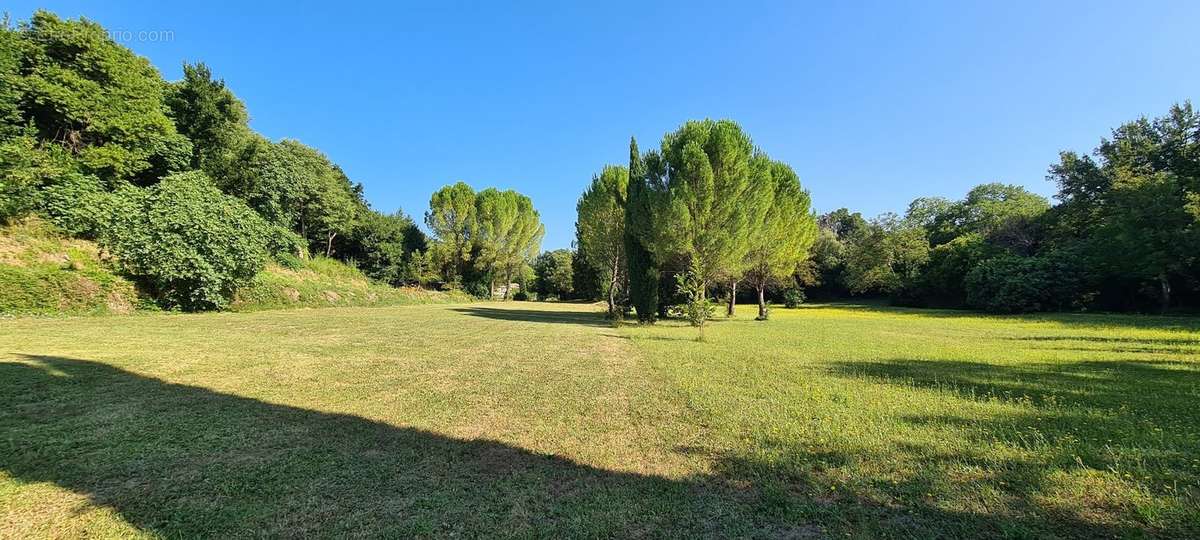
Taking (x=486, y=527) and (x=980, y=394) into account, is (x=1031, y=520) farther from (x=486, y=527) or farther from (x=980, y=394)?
(x=980, y=394)

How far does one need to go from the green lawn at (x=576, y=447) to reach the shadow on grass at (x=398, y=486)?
20mm

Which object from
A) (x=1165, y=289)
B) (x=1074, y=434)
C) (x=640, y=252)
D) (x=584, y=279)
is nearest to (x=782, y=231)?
(x=640, y=252)

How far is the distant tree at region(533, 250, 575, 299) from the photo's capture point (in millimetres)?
49344

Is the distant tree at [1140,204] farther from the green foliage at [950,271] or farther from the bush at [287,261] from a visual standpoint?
the bush at [287,261]

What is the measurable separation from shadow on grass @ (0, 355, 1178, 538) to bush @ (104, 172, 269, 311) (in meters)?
14.1

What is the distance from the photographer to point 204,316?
47.5 ft

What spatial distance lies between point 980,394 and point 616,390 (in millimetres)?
5608

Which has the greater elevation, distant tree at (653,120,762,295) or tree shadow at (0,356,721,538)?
distant tree at (653,120,762,295)

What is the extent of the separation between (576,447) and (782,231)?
2290 centimetres

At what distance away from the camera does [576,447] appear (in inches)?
159

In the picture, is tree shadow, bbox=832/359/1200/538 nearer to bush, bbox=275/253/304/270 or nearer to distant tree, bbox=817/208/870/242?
bush, bbox=275/253/304/270

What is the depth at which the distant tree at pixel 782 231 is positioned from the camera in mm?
22375

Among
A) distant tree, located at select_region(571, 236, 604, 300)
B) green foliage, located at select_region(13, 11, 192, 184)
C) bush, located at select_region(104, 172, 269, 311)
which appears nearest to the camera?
bush, located at select_region(104, 172, 269, 311)

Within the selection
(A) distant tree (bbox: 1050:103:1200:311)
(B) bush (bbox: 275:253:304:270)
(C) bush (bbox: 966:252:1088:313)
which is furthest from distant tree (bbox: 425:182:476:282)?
(A) distant tree (bbox: 1050:103:1200:311)
